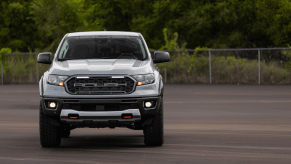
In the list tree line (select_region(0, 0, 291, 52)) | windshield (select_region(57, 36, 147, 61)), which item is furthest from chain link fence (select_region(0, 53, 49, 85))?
windshield (select_region(57, 36, 147, 61))

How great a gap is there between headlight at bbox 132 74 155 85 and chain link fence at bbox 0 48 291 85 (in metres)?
26.2

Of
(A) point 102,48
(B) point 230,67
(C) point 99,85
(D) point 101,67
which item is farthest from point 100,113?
(B) point 230,67

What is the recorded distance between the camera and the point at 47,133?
1056 centimetres

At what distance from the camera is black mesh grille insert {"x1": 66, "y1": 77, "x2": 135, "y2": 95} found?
392 inches

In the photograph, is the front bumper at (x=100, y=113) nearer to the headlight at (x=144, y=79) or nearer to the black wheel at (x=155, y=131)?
the headlight at (x=144, y=79)

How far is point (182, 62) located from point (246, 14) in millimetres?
18878

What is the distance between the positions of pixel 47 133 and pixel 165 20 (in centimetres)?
4721

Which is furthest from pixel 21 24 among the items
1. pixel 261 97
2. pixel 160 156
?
pixel 160 156

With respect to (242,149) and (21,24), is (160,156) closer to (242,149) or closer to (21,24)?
(242,149)

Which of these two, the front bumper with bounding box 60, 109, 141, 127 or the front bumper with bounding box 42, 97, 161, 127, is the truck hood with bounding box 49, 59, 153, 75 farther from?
the front bumper with bounding box 60, 109, 141, 127

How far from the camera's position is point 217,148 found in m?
10.3

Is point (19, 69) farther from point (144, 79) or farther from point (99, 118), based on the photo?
point (99, 118)

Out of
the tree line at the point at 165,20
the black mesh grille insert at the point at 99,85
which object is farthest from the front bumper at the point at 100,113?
the tree line at the point at 165,20

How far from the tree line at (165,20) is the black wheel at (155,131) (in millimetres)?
36820
